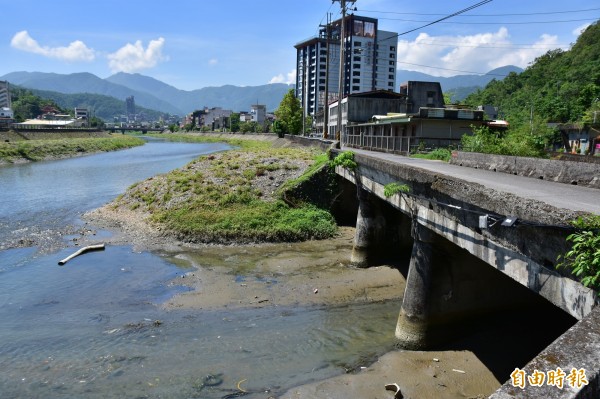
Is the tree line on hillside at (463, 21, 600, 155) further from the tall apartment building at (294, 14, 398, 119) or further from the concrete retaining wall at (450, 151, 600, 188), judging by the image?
the tall apartment building at (294, 14, 398, 119)

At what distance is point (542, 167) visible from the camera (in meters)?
13.8

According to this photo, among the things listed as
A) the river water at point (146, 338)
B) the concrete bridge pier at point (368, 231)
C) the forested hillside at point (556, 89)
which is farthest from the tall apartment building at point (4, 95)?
the concrete bridge pier at point (368, 231)

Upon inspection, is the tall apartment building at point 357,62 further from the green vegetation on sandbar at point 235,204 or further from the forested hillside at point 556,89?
the green vegetation on sandbar at point 235,204

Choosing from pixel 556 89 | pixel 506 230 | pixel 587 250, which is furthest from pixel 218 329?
pixel 556 89

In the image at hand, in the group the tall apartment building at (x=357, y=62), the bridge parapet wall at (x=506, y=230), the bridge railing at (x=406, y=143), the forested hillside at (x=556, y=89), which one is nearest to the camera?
the bridge parapet wall at (x=506, y=230)

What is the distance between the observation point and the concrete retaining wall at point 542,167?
11.7 m

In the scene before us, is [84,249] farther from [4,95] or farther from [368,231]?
[4,95]

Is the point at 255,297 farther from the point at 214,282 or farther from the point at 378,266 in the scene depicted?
the point at 378,266

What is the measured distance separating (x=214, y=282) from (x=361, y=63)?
146 meters

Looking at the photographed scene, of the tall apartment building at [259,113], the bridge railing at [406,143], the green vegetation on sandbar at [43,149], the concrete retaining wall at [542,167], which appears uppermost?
the tall apartment building at [259,113]

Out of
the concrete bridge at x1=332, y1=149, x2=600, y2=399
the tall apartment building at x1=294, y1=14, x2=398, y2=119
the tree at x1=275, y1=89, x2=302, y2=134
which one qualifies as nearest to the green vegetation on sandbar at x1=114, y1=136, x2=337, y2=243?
the concrete bridge at x1=332, y1=149, x2=600, y2=399

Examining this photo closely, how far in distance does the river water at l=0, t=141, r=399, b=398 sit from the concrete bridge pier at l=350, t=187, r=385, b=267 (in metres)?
4.40

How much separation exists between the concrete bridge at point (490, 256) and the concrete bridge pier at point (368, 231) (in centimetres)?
152

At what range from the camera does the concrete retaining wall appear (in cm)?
1167
